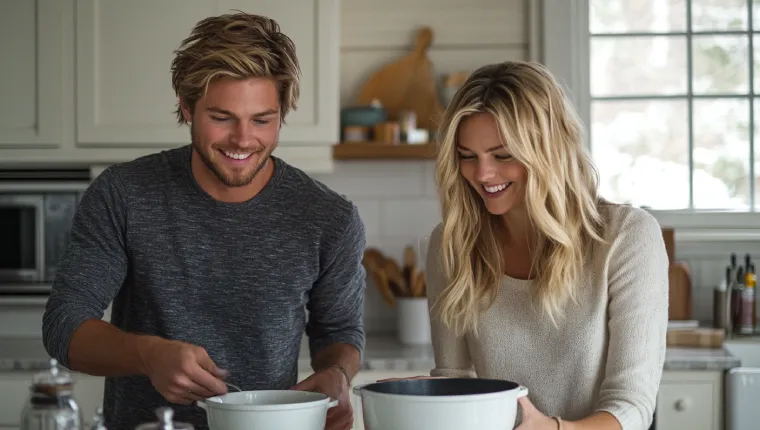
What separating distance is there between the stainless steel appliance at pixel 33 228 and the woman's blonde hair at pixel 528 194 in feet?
6.32

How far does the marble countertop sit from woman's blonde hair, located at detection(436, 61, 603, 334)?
1181mm

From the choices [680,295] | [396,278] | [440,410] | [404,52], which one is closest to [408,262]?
[396,278]

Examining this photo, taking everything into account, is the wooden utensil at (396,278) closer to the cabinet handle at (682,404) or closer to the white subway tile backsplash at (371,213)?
the white subway tile backsplash at (371,213)

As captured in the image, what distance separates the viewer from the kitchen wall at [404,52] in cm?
360

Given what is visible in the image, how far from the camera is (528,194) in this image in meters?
1.69

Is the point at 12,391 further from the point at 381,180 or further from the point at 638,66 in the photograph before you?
the point at 638,66

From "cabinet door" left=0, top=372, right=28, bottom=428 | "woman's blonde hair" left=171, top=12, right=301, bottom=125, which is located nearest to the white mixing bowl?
"woman's blonde hair" left=171, top=12, right=301, bottom=125

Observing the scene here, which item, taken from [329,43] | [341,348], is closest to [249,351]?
[341,348]

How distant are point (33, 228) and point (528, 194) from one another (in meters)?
2.21

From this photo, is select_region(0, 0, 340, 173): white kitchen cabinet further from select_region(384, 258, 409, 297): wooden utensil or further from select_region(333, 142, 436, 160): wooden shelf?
select_region(384, 258, 409, 297): wooden utensil

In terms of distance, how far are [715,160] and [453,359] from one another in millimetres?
2188

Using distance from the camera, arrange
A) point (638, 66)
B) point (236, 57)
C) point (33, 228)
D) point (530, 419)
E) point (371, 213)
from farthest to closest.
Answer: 1. point (638, 66)
2. point (371, 213)
3. point (33, 228)
4. point (236, 57)
5. point (530, 419)

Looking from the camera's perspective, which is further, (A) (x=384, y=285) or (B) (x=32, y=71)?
(A) (x=384, y=285)

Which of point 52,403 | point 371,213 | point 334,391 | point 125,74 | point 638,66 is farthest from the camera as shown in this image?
point 638,66
